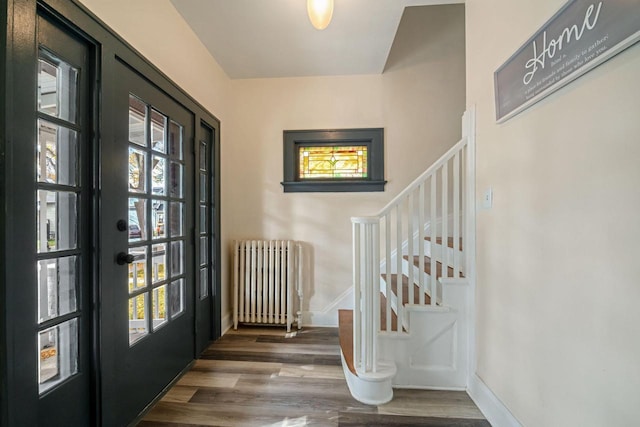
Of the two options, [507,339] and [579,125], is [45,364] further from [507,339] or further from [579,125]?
[579,125]

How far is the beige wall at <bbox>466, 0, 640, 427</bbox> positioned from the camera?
2.61ft

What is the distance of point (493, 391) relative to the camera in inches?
57.6

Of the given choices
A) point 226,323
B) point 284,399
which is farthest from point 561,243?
point 226,323

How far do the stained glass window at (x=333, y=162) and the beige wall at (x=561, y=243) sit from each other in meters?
1.33

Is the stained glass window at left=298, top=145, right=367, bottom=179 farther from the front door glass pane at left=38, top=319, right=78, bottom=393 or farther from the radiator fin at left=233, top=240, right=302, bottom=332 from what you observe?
the front door glass pane at left=38, top=319, right=78, bottom=393

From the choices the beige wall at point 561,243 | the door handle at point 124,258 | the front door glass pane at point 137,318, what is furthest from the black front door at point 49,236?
the beige wall at point 561,243

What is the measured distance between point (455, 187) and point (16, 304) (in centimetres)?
220

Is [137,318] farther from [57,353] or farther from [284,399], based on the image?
[284,399]

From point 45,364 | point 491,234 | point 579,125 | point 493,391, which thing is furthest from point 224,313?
point 579,125

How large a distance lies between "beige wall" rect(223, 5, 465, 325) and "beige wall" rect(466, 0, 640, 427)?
3.65 ft

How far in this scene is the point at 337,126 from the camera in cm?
273

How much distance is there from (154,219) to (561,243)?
209 cm

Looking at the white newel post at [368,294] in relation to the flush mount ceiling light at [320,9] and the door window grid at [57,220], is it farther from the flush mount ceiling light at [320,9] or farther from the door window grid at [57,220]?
the door window grid at [57,220]

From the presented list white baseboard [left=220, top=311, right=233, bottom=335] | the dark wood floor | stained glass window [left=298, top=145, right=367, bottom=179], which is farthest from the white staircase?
white baseboard [left=220, top=311, right=233, bottom=335]
